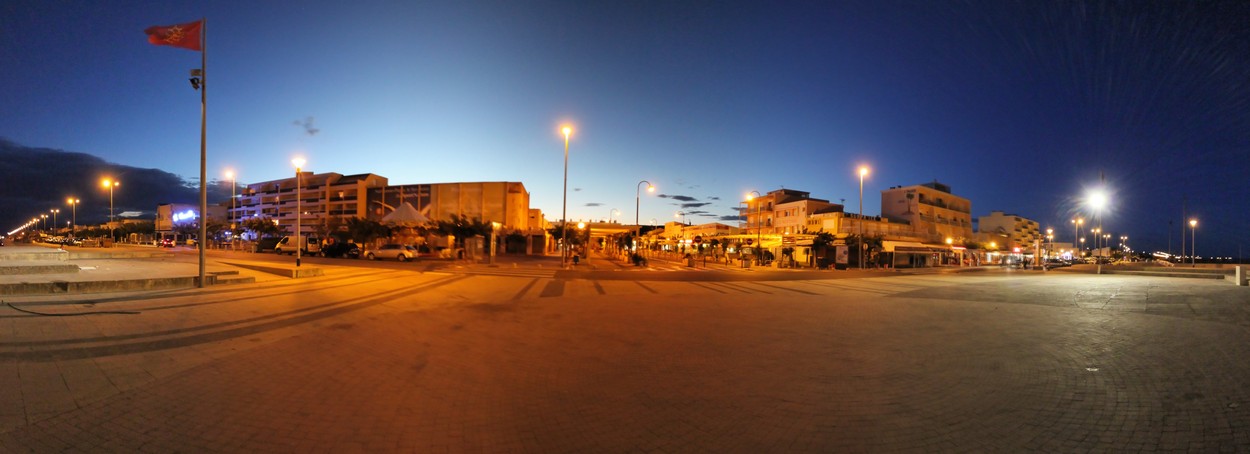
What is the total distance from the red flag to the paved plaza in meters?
6.70

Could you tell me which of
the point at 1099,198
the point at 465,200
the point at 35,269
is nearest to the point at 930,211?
the point at 1099,198

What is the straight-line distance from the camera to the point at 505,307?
39.6 ft

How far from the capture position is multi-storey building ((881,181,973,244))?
67.8 meters

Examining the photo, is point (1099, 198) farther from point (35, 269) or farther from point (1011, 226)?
point (1011, 226)

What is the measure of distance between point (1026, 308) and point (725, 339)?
9.17 metres

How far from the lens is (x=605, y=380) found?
5.69 metres

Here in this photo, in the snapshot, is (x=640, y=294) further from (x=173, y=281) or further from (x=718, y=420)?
(x=173, y=281)

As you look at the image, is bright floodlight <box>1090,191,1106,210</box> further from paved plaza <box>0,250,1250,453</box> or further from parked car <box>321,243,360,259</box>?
parked car <box>321,243,360,259</box>

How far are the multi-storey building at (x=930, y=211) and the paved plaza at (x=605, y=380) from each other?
63023 millimetres

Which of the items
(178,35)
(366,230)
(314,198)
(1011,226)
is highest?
(314,198)

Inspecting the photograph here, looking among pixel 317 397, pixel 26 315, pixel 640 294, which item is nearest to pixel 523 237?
pixel 640 294

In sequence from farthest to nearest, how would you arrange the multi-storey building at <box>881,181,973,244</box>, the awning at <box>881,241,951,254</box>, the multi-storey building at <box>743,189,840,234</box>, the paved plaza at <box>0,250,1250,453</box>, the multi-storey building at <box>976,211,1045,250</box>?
the multi-storey building at <box>976,211,1045,250</box>, the multi-storey building at <box>881,181,973,244</box>, the multi-storey building at <box>743,189,840,234</box>, the awning at <box>881,241,951,254</box>, the paved plaza at <box>0,250,1250,453</box>

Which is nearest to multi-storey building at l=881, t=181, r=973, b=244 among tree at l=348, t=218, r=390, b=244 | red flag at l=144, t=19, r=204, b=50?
tree at l=348, t=218, r=390, b=244

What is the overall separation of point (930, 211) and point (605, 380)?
253 ft
